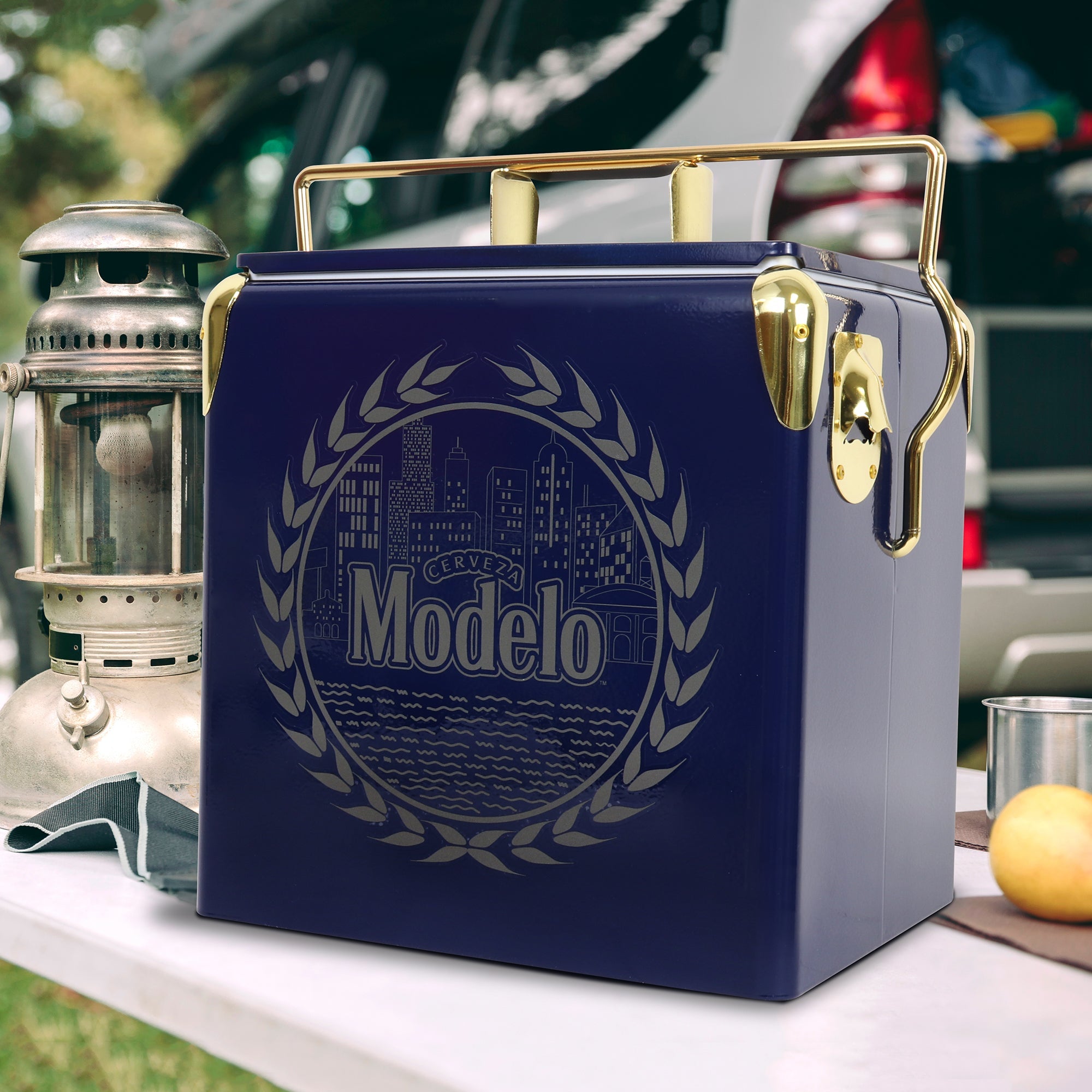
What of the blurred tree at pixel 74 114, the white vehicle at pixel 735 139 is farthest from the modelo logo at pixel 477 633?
the blurred tree at pixel 74 114

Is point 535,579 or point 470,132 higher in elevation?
point 470,132

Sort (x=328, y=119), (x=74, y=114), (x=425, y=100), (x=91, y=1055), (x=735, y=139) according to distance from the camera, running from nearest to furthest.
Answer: (x=735, y=139), (x=91, y=1055), (x=425, y=100), (x=328, y=119), (x=74, y=114)

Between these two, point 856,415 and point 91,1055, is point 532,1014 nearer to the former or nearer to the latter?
point 856,415

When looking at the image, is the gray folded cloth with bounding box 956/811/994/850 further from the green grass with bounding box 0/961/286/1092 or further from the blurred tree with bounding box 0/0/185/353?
the blurred tree with bounding box 0/0/185/353

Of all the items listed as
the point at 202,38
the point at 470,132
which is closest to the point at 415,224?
the point at 470,132

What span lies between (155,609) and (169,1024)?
0.39 metres

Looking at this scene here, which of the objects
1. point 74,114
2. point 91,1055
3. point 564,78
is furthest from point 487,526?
point 74,114

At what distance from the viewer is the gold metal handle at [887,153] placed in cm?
86

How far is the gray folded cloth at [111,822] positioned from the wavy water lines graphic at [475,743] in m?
0.20

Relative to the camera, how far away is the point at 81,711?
3.48 ft

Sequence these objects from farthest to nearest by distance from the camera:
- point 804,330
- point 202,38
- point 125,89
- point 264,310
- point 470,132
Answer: point 125,89, point 202,38, point 470,132, point 264,310, point 804,330

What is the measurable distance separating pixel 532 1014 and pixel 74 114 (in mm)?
→ 13200

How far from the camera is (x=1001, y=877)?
0.92 meters

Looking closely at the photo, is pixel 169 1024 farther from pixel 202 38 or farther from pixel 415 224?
pixel 202 38
